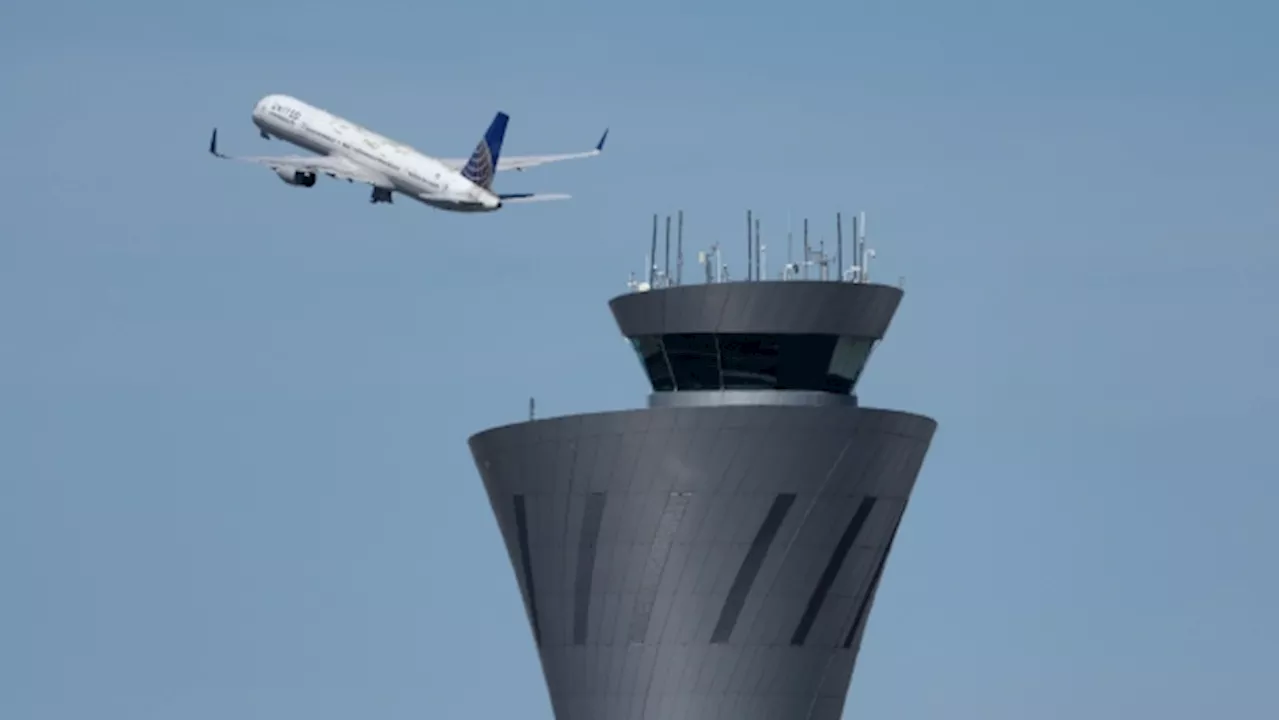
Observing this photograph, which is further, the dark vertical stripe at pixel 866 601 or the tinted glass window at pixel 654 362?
the tinted glass window at pixel 654 362

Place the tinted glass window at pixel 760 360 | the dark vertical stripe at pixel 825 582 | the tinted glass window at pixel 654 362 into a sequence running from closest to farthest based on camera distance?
the dark vertical stripe at pixel 825 582 → the tinted glass window at pixel 760 360 → the tinted glass window at pixel 654 362

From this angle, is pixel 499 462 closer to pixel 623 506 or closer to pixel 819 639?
pixel 623 506

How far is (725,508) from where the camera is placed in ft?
A: 435

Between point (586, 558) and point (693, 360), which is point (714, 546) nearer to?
point (586, 558)

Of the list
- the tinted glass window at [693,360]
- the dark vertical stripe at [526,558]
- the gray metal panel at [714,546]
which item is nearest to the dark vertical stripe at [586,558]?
the gray metal panel at [714,546]

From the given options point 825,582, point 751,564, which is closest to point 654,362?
point 751,564

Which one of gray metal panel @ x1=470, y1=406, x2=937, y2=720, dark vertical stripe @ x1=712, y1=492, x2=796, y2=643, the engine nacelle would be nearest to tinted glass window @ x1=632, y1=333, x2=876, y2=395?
gray metal panel @ x1=470, y1=406, x2=937, y2=720

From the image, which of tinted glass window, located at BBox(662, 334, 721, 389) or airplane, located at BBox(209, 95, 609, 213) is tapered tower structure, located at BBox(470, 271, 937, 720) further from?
airplane, located at BBox(209, 95, 609, 213)

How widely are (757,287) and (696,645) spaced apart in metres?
16.5

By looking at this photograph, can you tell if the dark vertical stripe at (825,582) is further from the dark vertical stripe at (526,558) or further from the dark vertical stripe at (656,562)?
the dark vertical stripe at (526,558)

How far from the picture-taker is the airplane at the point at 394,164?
168 meters

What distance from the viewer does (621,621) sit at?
135250 mm

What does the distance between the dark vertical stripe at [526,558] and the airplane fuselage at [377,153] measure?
A: 102 ft

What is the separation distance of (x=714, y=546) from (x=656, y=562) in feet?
9.53
